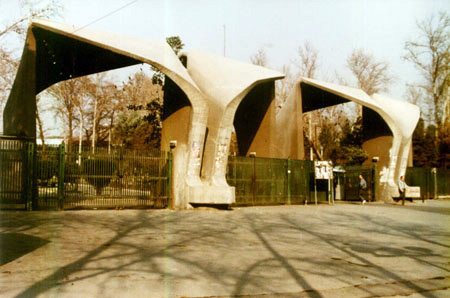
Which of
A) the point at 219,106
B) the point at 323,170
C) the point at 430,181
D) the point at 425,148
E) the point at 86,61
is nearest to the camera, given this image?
the point at 219,106

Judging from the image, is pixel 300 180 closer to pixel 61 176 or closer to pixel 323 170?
pixel 323 170

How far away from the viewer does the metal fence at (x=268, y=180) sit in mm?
19312

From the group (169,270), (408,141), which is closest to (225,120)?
(169,270)

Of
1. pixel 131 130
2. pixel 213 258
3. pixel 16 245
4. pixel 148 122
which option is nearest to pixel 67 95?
pixel 131 130

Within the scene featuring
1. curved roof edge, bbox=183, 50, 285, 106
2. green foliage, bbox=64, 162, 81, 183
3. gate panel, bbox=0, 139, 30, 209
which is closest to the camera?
gate panel, bbox=0, 139, 30, 209

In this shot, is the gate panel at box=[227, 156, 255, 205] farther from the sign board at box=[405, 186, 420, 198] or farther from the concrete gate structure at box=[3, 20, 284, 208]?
the sign board at box=[405, 186, 420, 198]

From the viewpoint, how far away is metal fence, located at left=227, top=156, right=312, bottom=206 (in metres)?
19.3

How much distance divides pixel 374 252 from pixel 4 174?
447 inches

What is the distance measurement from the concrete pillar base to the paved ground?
134 inches

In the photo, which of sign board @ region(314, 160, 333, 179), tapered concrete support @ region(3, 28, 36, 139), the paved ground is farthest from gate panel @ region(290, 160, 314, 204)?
tapered concrete support @ region(3, 28, 36, 139)

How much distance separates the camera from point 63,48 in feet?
54.6

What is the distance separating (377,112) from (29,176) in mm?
19016

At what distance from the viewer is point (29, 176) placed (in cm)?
1405

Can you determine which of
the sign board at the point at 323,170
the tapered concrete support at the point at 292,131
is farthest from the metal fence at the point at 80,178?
the tapered concrete support at the point at 292,131
